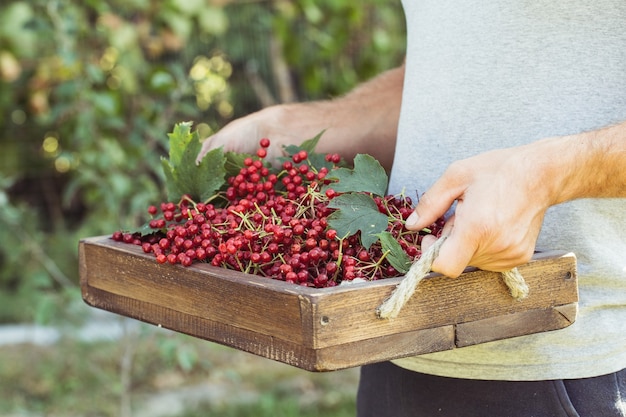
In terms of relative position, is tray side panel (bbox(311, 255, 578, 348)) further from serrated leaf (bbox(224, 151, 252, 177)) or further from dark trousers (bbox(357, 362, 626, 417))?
serrated leaf (bbox(224, 151, 252, 177))

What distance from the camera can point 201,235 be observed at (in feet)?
3.52

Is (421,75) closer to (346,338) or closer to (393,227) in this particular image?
(393,227)

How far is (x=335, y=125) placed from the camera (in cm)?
142

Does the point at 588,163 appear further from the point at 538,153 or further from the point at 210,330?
the point at 210,330

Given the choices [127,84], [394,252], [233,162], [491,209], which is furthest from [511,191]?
[127,84]

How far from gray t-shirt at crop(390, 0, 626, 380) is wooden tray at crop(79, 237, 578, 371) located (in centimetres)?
12

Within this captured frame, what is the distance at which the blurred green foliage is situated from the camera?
2.86m

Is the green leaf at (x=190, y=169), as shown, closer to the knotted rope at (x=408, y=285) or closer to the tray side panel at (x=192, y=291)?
the tray side panel at (x=192, y=291)

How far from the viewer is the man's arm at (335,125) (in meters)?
1.40

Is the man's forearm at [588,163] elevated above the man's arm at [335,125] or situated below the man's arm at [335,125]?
above

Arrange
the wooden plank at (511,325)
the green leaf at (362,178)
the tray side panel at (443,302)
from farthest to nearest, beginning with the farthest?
the green leaf at (362,178)
the wooden plank at (511,325)
the tray side panel at (443,302)

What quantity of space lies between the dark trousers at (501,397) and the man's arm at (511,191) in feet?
0.91

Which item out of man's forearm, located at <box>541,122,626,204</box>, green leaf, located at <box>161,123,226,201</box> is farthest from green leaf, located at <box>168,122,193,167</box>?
man's forearm, located at <box>541,122,626,204</box>

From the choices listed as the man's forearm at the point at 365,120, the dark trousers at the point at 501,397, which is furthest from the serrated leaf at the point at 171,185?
the dark trousers at the point at 501,397
